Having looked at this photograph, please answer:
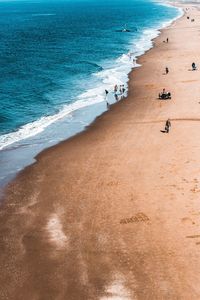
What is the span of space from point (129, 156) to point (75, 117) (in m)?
15.5

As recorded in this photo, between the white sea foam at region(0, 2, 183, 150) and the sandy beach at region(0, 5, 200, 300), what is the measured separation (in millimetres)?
5475

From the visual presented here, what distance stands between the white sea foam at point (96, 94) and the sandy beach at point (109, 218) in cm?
548

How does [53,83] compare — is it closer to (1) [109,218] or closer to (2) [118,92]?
(2) [118,92]

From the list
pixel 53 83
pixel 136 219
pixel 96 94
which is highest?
pixel 53 83

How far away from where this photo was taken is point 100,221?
27.0 meters

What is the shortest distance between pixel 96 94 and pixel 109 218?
3574 centimetres

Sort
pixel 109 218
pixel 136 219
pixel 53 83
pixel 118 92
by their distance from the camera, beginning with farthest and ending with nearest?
pixel 53 83 → pixel 118 92 → pixel 109 218 → pixel 136 219

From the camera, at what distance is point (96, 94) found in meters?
61.0

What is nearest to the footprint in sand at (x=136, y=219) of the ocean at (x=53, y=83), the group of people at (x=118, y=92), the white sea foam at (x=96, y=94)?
the ocean at (x=53, y=83)

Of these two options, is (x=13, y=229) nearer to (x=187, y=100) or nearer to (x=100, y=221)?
(x=100, y=221)

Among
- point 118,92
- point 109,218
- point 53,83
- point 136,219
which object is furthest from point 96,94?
point 136,219

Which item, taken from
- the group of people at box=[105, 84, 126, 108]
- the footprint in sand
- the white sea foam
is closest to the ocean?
the white sea foam

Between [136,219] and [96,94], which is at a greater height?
[96,94]

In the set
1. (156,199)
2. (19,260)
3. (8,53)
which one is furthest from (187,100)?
(8,53)
